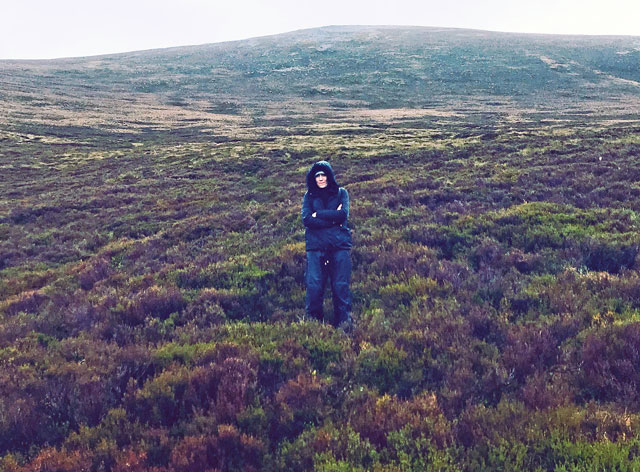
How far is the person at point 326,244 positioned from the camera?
305 inches

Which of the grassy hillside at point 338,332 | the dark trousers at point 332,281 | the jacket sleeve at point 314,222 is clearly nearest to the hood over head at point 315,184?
the jacket sleeve at point 314,222

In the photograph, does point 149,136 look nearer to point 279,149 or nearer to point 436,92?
point 279,149

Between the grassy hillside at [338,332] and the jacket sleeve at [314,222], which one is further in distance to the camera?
the jacket sleeve at [314,222]

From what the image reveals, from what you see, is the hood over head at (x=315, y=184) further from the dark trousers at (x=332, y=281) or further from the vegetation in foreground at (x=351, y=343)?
the vegetation in foreground at (x=351, y=343)

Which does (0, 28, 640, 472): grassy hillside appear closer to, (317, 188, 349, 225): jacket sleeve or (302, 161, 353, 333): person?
(302, 161, 353, 333): person

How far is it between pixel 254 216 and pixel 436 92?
9785 cm

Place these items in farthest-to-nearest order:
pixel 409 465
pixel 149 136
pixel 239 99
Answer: pixel 239 99 → pixel 149 136 → pixel 409 465

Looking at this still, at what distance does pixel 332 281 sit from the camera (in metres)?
7.96

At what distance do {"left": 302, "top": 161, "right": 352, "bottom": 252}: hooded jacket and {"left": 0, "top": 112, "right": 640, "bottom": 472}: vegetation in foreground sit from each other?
118 centimetres

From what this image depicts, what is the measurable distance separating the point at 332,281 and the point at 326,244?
712mm

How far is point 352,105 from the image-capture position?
89562 millimetres

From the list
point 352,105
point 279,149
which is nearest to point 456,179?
point 279,149

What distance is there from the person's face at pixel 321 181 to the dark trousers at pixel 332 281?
1.38 m

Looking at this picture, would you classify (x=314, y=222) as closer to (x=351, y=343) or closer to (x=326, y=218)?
(x=326, y=218)
